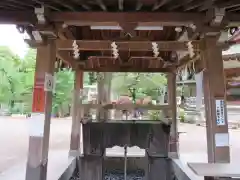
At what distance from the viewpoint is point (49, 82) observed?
3443 millimetres

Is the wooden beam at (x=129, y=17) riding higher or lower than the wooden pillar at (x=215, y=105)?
higher

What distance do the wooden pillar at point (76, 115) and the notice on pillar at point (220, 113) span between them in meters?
3.74

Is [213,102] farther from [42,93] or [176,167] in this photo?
[176,167]

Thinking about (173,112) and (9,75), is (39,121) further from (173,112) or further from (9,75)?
(9,75)

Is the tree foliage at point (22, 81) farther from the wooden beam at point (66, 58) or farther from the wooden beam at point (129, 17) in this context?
the wooden beam at point (129, 17)

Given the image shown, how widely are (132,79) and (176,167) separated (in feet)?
23.2

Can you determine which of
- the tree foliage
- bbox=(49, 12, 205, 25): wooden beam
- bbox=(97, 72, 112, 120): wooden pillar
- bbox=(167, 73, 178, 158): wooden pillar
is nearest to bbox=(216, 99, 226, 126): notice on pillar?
bbox=(49, 12, 205, 25): wooden beam

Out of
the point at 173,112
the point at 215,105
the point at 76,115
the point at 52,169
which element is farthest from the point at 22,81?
the point at 215,105

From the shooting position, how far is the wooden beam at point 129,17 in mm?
3156

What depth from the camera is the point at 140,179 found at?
6.18m

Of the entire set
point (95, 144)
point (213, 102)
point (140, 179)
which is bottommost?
point (140, 179)

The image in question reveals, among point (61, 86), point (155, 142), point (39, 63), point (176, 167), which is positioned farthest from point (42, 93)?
point (61, 86)

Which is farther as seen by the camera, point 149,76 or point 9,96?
point 9,96

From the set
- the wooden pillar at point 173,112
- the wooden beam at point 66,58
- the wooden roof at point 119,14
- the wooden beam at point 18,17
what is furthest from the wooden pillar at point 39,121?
the wooden pillar at point 173,112
